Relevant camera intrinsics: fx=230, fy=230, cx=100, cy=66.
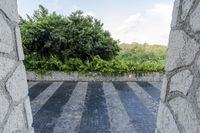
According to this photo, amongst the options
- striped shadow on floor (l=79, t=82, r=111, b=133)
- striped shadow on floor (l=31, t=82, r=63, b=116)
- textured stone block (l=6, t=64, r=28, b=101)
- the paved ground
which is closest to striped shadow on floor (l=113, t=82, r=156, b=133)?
the paved ground

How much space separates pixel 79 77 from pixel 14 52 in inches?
269

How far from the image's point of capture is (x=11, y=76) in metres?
1.52

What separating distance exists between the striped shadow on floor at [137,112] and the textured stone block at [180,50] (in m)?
2.47

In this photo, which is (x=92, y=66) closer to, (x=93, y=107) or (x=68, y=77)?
(x=68, y=77)

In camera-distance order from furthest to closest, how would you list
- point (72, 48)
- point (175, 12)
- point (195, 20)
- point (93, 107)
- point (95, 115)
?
point (72, 48), point (93, 107), point (95, 115), point (175, 12), point (195, 20)

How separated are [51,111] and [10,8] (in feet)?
11.6

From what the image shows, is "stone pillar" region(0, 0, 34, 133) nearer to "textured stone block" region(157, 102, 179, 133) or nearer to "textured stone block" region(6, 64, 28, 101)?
"textured stone block" region(6, 64, 28, 101)

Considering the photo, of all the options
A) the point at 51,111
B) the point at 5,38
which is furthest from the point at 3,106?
the point at 51,111

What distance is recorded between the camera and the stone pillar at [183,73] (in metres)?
1.26

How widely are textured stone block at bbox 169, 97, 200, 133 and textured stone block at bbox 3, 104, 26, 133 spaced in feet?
3.49

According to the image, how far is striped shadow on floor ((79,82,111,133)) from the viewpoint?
3.81m

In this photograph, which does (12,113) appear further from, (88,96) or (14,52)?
(88,96)

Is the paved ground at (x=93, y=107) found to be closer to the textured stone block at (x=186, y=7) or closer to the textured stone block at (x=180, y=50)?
the textured stone block at (x=180, y=50)

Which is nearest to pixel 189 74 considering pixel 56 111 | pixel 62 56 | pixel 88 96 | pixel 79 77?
pixel 56 111
